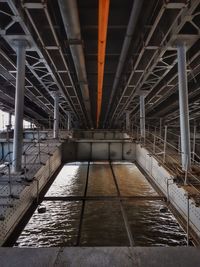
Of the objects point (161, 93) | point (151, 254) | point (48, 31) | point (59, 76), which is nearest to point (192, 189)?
point (151, 254)

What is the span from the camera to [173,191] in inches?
301

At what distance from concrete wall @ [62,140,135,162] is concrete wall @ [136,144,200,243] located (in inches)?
142

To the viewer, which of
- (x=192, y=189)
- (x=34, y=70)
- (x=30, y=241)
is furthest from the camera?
(x=34, y=70)

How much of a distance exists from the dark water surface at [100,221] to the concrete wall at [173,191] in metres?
0.32

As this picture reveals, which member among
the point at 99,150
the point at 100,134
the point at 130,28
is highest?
the point at 130,28

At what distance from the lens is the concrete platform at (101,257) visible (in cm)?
313

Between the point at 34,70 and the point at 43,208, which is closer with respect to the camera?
the point at 43,208

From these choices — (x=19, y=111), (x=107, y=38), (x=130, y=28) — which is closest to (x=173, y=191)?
(x=130, y=28)

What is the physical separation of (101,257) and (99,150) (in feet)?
44.6

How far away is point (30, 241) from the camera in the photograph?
5746mm

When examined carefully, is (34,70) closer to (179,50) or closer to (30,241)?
(179,50)

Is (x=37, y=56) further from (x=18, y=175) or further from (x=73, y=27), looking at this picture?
(x=18, y=175)

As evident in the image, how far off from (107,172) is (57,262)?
10063 millimetres

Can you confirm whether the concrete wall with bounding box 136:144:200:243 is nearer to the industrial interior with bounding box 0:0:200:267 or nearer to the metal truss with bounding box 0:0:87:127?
the industrial interior with bounding box 0:0:200:267
